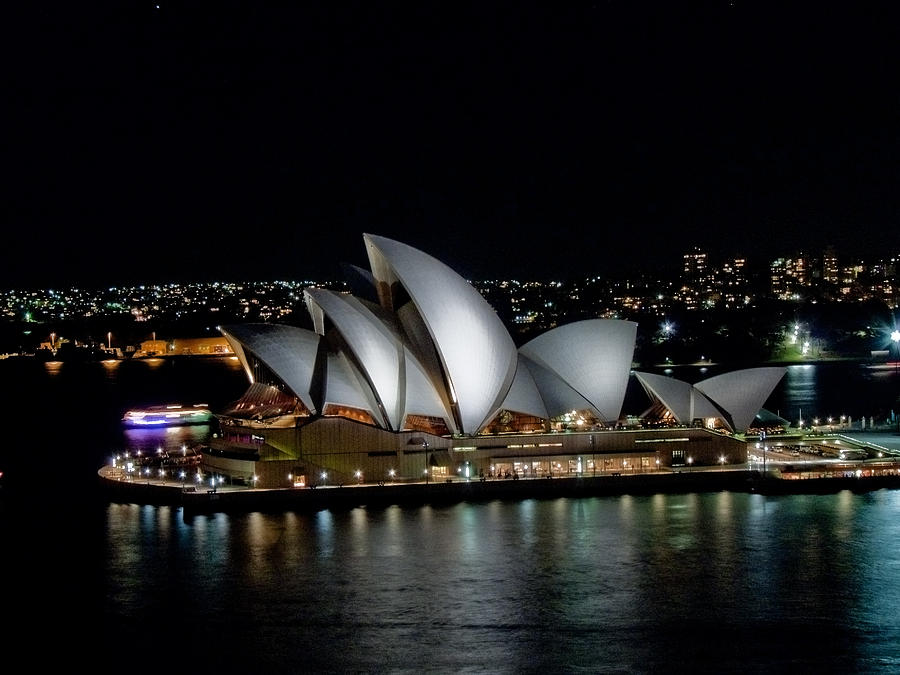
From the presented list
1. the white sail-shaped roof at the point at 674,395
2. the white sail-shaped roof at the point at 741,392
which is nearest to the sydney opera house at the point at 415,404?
the white sail-shaped roof at the point at 674,395

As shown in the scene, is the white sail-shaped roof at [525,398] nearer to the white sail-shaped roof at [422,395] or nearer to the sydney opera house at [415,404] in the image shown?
the sydney opera house at [415,404]

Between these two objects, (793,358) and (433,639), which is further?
(793,358)

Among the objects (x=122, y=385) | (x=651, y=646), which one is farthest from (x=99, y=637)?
(x=122, y=385)

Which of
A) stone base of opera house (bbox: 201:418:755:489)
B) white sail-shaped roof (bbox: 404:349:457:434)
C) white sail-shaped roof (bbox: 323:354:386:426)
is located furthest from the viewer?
white sail-shaped roof (bbox: 404:349:457:434)

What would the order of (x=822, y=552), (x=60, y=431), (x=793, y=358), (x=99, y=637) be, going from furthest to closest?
(x=793, y=358)
(x=60, y=431)
(x=822, y=552)
(x=99, y=637)

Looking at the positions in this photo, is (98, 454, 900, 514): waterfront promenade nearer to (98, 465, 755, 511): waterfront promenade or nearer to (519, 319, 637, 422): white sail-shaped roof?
(98, 465, 755, 511): waterfront promenade

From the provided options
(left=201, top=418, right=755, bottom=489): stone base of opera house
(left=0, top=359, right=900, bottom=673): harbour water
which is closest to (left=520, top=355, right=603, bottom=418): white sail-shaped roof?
(left=201, top=418, right=755, bottom=489): stone base of opera house

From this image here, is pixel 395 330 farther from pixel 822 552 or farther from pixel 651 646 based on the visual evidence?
pixel 651 646
